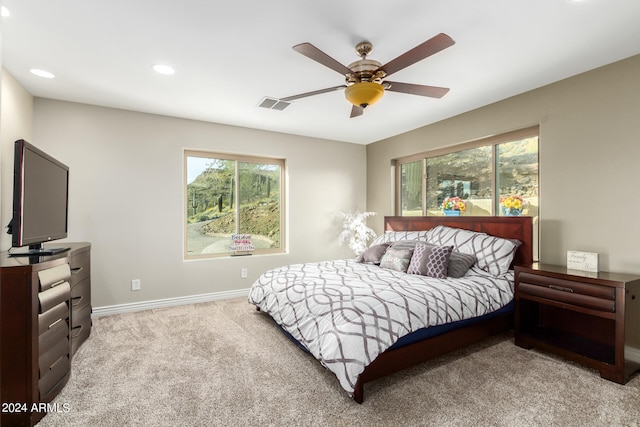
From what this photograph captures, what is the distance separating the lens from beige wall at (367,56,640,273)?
2.55 meters

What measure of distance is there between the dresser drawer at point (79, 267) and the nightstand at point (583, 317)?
3826mm

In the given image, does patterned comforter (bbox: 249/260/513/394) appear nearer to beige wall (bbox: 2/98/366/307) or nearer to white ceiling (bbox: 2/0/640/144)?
beige wall (bbox: 2/98/366/307)

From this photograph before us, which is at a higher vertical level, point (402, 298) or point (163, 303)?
point (402, 298)

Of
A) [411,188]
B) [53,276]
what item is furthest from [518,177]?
[53,276]

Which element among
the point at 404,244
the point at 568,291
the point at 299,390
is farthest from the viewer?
the point at 404,244

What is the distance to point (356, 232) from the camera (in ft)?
17.3

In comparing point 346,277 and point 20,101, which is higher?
point 20,101

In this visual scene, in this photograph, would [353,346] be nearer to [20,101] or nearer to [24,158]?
[24,158]

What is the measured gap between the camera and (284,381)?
7.16 feet

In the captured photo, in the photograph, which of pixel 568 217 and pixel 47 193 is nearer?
pixel 47 193

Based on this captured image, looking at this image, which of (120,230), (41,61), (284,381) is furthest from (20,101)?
(284,381)

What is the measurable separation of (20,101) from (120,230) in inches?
60.7

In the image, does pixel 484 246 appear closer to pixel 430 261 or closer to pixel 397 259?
pixel 430 261

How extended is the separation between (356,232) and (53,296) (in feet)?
13.2
